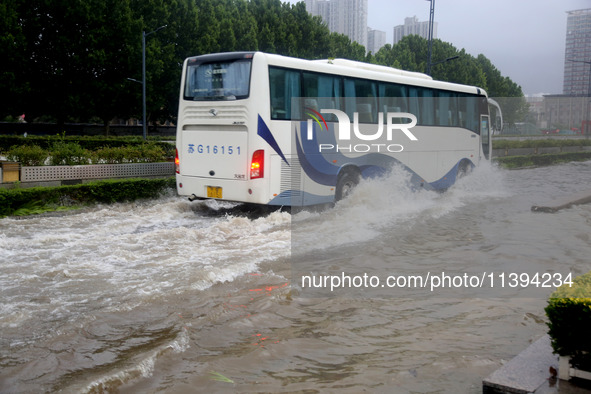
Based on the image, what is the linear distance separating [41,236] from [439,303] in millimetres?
6801

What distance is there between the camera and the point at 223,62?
12.4 m

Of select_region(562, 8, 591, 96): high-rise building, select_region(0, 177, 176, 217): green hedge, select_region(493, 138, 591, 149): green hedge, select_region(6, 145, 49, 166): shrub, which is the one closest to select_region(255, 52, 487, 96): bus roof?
select_region(0, 177, 176, 217): green hedge

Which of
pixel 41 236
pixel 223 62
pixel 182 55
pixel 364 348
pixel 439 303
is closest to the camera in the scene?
pixel 364 348

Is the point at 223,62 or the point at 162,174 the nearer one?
the point at 223,62

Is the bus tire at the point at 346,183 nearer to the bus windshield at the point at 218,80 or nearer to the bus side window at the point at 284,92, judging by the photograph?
the bus side window at the point at 284,92

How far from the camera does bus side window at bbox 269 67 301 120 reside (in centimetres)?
1209

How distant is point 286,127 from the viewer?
12.3m

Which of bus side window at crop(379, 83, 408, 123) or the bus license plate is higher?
bus side window at crop(379, 83, 408, 123)

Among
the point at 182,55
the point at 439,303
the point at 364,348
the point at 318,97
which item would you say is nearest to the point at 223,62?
the point at 318,97

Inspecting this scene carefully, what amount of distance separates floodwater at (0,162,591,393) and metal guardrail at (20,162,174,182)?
1562mm

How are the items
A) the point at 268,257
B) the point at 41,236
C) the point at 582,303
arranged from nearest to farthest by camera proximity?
the point at 582,303
the point at 268,257
the point at 41,236

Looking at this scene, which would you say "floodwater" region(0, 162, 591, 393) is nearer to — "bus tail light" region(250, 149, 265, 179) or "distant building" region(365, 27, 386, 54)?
"bus tail light" region(250, 149, 265, 179)

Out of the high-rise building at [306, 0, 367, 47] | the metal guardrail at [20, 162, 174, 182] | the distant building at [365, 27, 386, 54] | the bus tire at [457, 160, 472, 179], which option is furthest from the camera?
the distant building at [365, 27, 386, 54]

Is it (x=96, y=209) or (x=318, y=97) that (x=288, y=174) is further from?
(x=96, y=209)
